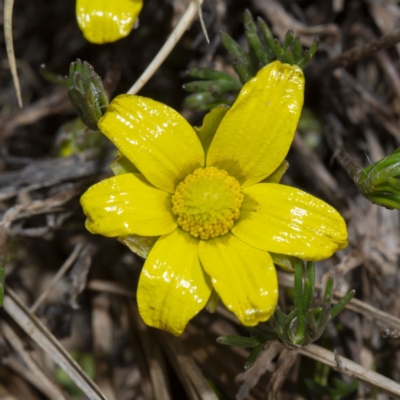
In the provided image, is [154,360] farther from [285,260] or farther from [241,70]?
[241,70]

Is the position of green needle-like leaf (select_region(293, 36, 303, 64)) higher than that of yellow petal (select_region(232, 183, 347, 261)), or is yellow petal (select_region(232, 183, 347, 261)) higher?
green needle-like leaf (select_region(293, 36, 303, 64))

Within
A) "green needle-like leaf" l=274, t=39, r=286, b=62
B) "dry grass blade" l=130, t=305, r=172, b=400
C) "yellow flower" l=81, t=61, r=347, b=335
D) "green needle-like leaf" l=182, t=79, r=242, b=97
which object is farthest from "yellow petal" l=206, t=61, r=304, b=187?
"dry grass blade" l=130, t=305, r=172, b=400

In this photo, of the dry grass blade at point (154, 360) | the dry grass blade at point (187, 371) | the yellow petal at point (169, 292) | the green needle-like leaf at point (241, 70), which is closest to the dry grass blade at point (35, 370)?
the dry grass blade at point (154, 360)

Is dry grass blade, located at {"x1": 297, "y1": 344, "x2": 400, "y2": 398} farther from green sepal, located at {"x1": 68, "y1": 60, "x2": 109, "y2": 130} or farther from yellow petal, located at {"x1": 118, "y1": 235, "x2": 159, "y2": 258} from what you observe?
green sepal, located at {"x1": 68, "y1": 60, "x2": 109, "y2": 130}

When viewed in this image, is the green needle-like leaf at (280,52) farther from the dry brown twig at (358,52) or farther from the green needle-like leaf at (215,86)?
the dry brown twig at (358,52)

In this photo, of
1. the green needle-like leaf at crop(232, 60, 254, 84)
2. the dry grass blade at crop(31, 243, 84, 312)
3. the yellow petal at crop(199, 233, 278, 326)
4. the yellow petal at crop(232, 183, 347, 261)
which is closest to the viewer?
the yellow petal at crop(199, 233, 278, 326)

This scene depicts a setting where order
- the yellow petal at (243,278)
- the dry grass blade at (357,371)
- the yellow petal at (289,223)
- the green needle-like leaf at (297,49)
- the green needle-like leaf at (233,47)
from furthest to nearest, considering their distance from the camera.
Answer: the green needle-like leaf at (233,47) < the green needle-like leaf at (297,49) < the dry grass blade at (357,371) < the yellow petal at (289,223) < the yellow petal at (243,278)
